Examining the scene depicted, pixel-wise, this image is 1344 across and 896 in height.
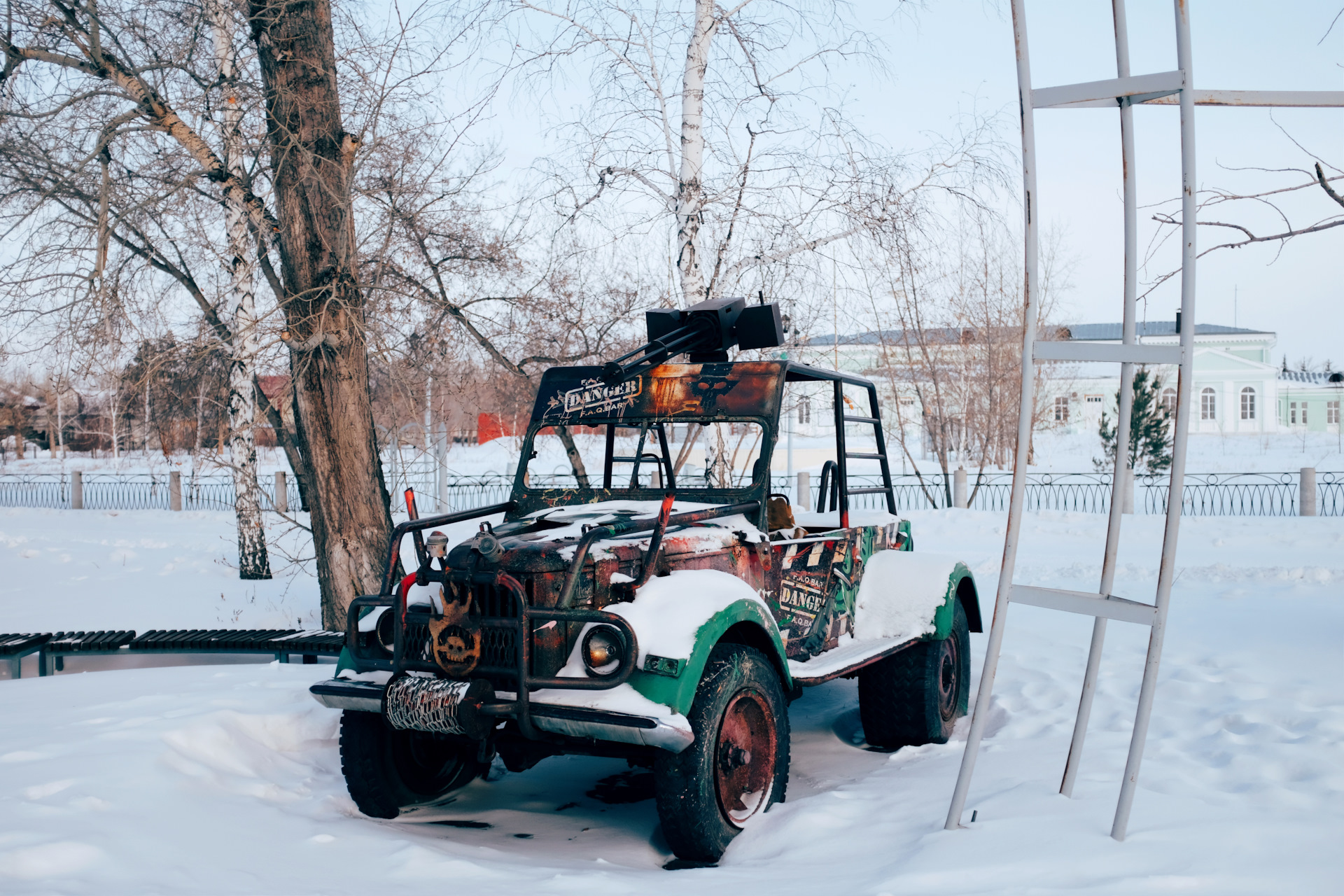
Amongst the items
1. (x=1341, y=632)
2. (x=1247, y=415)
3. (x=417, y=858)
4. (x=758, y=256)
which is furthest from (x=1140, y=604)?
(x=1247, y=415)

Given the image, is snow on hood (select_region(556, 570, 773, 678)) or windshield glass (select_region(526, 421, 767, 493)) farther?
windshield glass (select_region(526, 421, 767, 493))

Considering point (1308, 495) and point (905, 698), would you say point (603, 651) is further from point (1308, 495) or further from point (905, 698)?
point (1308, 495)

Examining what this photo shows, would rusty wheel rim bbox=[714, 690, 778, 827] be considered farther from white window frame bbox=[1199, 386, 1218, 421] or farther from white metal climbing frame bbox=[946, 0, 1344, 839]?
white window frame bbox=[1199, 386, 1218, 421]

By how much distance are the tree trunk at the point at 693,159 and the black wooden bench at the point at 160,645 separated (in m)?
5.13

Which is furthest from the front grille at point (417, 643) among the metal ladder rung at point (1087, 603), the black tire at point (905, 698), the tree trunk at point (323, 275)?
the tree trunk at point (323, 275)

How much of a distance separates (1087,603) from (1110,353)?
2.75 feet

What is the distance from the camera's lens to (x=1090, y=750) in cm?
470

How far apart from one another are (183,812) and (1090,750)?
3849 mm

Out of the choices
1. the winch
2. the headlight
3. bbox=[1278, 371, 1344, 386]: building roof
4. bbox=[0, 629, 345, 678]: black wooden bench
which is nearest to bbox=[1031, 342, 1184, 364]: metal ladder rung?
the headlight

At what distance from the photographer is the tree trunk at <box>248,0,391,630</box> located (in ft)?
26.6

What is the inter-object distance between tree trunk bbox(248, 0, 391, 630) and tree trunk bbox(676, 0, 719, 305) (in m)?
3.49

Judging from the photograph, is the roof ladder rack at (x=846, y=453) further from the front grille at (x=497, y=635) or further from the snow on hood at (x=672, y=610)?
the front grille at (x=497, y=635)

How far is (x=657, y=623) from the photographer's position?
3795mm

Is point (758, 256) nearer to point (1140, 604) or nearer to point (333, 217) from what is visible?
point (333, 217)
